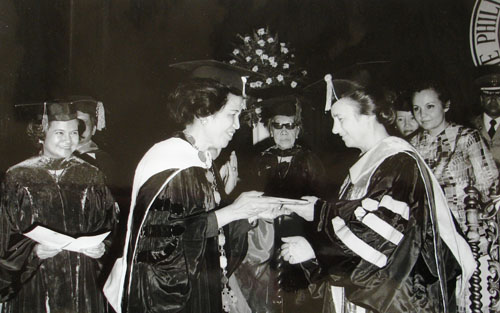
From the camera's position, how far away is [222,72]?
9.04 feet

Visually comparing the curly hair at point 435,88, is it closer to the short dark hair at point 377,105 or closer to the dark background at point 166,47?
the dark background at point 166,47

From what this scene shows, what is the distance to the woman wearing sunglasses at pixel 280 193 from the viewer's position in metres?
2.70

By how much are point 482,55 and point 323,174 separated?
1104 mm

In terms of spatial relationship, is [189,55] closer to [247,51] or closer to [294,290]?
[247,51]

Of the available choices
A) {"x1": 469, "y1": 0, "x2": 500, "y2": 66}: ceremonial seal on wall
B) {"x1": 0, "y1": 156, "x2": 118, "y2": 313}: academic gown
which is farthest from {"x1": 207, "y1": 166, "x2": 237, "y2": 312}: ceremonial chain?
{"x1": 469, "y1": 0, "x2": 500, "y2": 66}: ceremonial seal on wall

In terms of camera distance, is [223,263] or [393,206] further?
[223,263]

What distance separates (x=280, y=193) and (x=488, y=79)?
131 centimetres

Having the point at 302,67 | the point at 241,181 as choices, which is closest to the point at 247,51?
the point at 302,67

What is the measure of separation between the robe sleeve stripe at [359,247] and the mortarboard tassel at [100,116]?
142cm

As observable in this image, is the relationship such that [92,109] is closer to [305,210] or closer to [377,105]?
[305,210]

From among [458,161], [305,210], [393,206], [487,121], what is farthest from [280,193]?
[487,121]

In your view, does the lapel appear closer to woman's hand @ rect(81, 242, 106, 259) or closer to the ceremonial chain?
the ceremonial chain

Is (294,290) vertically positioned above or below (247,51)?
below

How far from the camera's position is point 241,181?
2.76 metres
